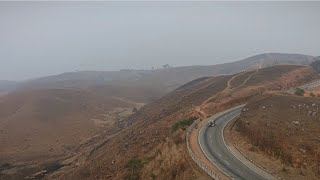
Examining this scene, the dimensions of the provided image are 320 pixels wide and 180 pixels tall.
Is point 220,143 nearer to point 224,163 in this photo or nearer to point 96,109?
point 224,163

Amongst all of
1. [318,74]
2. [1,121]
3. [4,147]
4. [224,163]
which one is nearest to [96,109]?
[1,121]

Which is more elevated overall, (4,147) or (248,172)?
(248,172)

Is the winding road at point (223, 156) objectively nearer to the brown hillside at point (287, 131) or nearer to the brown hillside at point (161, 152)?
the brown hillside at point (287, 131)

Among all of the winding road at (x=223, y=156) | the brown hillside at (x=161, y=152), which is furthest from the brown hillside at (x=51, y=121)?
the winding road at (x=223, y=156)

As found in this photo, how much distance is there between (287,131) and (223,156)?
28.1 ft

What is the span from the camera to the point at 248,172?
43.3m

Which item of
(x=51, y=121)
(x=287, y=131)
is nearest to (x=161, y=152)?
(x=287, y=131)

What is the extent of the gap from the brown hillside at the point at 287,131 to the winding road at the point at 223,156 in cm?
266

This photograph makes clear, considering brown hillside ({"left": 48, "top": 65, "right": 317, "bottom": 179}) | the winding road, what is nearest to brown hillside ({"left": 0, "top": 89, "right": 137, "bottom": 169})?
brown hillside ({"left": 48, "top": 65, "right": 317, "bottom": 179})

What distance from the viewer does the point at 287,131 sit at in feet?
159

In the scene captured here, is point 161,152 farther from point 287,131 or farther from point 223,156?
point 287,131

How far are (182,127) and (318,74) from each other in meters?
55.1

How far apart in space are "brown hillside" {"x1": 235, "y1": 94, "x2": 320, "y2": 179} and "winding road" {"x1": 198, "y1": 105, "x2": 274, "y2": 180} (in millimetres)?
2662

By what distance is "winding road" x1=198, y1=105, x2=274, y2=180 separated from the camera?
140ft
